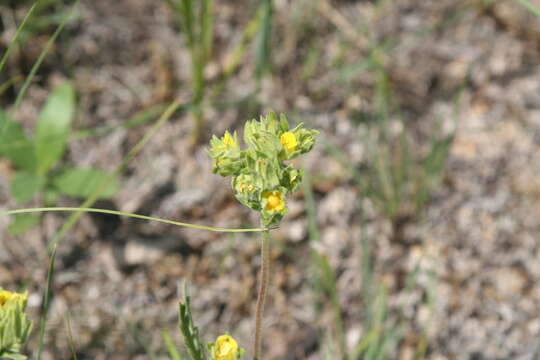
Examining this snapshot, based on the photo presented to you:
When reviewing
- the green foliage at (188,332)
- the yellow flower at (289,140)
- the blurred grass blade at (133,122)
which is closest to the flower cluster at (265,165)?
the yellow flower at (289,140)

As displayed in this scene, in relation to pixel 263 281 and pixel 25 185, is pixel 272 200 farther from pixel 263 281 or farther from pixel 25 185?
pixel 25 185

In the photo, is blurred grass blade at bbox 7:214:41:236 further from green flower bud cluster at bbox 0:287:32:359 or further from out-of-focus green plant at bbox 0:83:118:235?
green flower bud cluster at bbox 0:287:32:359

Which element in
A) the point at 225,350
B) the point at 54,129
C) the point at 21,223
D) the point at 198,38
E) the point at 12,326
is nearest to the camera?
the point at 12,326

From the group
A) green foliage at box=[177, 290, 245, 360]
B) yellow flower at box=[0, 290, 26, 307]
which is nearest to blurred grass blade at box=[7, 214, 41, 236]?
yellow flower at box=[0, 290, 26, 307]

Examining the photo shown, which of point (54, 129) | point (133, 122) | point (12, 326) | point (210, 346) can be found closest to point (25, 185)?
point (54, 129)

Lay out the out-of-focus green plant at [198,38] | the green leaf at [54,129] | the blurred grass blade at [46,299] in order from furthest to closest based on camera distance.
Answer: the out-of-focus green plant at [198,38], the green leaf at [54,129], the blurred grass blade at [46,299]

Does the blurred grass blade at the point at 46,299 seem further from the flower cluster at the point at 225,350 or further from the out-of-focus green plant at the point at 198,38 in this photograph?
the out-of-focus green plant at the point at 198,38
